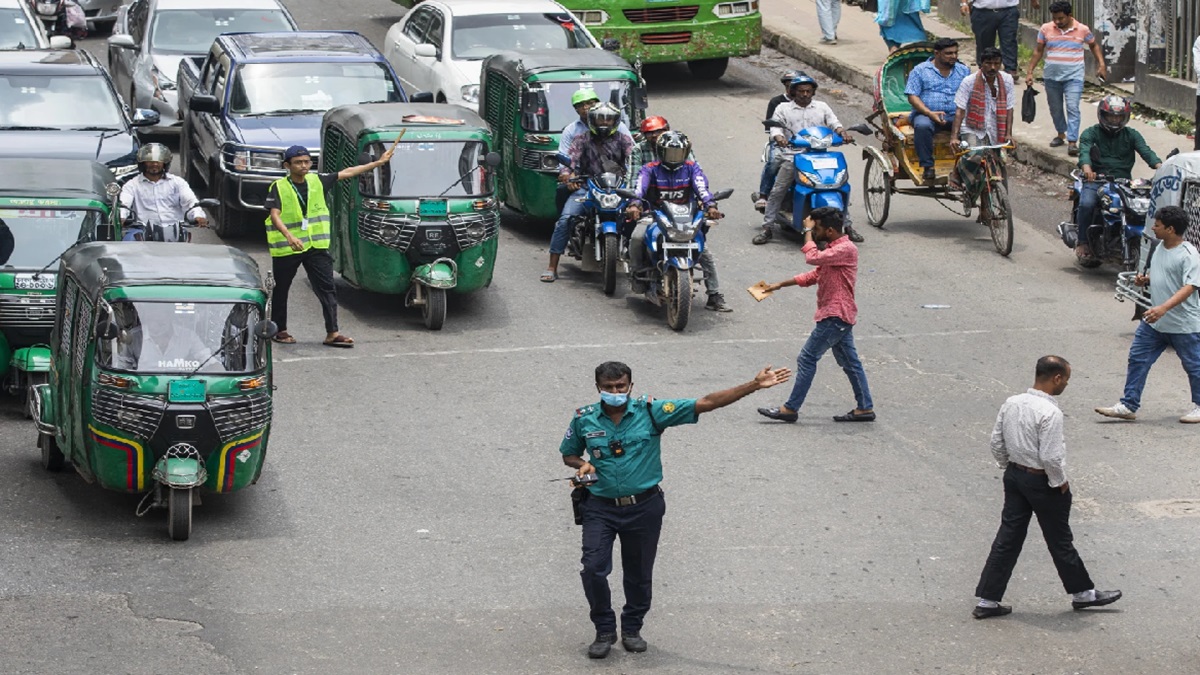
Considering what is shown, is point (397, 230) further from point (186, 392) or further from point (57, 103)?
point (186, 392)

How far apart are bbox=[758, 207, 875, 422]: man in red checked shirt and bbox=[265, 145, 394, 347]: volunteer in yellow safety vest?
402 cm

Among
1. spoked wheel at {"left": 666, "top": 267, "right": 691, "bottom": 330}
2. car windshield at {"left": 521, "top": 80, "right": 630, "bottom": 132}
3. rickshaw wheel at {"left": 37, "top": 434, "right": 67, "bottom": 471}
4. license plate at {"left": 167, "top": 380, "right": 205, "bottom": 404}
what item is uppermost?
car windshield at {"left": 521, "top": 80, "right": 630, "bottom": 132}

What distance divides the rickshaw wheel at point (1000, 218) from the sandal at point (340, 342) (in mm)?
6334

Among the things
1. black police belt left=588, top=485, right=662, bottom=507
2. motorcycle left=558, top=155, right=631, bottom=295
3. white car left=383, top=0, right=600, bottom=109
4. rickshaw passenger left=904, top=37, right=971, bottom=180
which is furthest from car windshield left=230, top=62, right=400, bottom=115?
black police belt left=588, top=485, right=662, bottom=507

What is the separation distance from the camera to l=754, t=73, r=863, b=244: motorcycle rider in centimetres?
1841

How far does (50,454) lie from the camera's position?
1242 centimetres

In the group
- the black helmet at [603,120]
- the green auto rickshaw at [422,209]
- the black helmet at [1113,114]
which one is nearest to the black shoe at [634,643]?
the green auto rickshaw at [422,209]

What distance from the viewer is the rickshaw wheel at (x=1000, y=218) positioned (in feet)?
59.0

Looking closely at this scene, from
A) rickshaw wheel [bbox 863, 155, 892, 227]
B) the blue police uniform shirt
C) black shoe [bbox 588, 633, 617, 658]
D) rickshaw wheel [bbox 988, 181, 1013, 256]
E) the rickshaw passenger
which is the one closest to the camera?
the blue police uniform shirt

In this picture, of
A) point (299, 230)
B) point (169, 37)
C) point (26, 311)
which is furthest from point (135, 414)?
point (169, 37)

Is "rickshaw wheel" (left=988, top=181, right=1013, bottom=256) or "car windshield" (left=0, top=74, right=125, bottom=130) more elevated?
"car windshield" (left=0, top=74, right=125, bottom=130)

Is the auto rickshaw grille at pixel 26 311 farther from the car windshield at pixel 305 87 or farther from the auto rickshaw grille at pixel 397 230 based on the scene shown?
the car windshield at pixel 305 87

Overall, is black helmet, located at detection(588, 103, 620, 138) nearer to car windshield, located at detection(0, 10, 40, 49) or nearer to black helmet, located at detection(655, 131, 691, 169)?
black helmet, located at detection(655, 131, 691, 169)

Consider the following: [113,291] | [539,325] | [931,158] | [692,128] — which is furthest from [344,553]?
[692,128]
